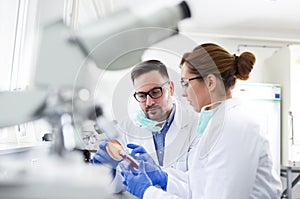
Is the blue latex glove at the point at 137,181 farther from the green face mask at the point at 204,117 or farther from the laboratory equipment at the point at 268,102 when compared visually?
the laboratory equipment at the point at 268,102

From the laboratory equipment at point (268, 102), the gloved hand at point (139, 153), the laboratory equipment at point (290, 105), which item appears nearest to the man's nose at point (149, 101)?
the gloved hand at point (139, 153)

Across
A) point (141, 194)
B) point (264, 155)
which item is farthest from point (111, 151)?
point (264, 155)

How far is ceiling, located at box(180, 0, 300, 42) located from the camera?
2.66m

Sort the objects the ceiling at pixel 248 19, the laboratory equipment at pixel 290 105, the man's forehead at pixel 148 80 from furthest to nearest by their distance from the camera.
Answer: the laboratory equipment at pixel 290 105 < the ceiling at pixel 248 19 < the man's forehead at pixel 148 80

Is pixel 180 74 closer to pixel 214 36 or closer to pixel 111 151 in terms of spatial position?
pixel 111 151

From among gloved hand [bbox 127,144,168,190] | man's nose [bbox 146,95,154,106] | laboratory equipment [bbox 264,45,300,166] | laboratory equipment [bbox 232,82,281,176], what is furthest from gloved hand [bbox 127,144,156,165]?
laboratory equipment [bbox 264,45,300,166]

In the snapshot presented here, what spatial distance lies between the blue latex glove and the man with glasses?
3.0 inches

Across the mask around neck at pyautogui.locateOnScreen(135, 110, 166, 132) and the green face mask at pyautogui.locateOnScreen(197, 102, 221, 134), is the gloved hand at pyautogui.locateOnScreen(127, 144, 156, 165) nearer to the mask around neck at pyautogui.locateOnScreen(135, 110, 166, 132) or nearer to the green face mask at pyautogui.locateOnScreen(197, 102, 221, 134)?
the mask around neck at pyautogui.locateOnScreen(135, 110, 166, 132)

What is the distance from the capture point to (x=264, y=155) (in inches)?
36.4

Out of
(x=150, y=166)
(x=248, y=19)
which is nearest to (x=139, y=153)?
(x=150, y=166)

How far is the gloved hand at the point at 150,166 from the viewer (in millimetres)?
834

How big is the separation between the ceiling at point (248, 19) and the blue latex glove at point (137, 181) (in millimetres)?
1619

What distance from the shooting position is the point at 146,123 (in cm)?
84

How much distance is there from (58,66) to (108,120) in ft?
0.91
